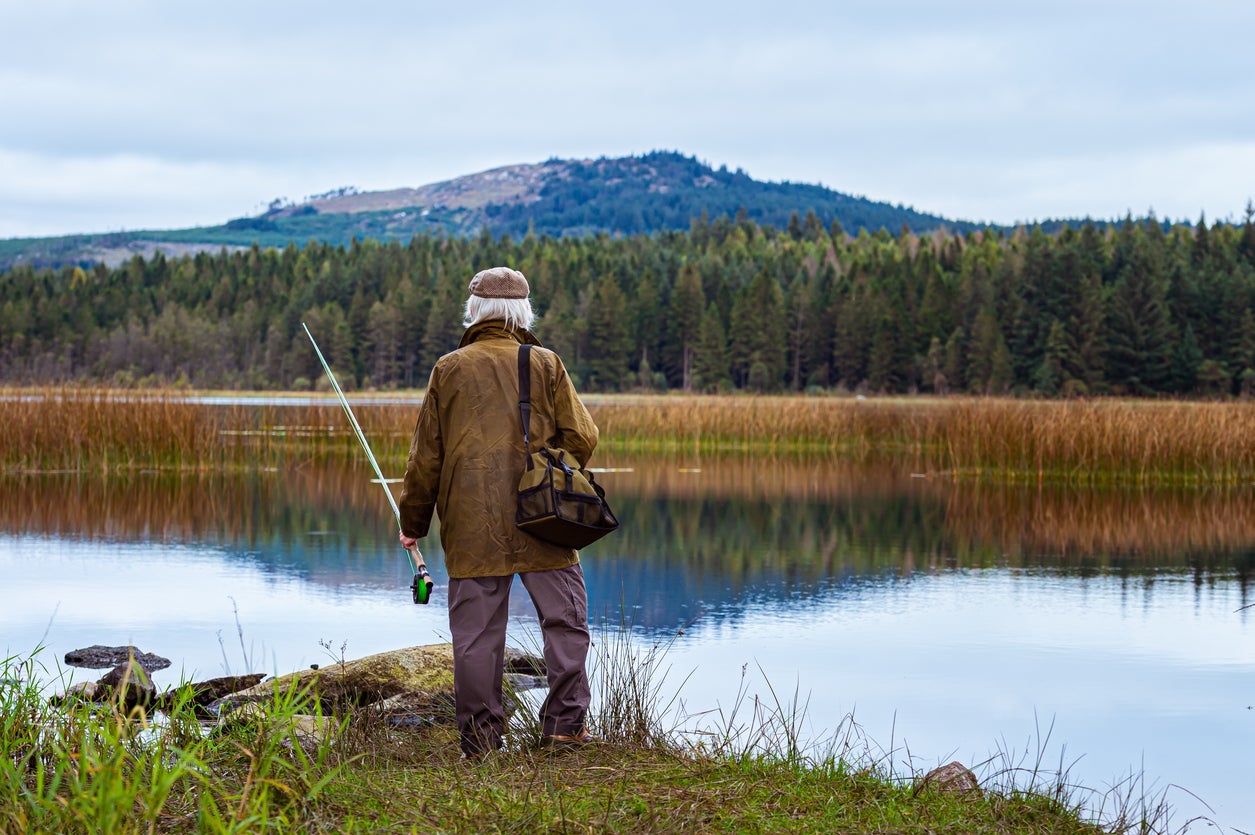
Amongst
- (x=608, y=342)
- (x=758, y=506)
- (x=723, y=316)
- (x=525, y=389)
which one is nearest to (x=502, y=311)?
(x=525, y=389)

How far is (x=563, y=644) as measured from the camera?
4.33 metres

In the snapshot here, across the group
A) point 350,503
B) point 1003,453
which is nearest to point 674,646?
point 350,503

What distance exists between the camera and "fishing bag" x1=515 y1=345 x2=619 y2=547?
419 cm

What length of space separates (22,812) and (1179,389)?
243 ft

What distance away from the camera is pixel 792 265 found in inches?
4043

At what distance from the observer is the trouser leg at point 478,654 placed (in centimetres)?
428

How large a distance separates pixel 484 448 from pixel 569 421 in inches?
11.7

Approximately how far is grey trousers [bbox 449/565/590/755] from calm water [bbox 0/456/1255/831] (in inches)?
42.5

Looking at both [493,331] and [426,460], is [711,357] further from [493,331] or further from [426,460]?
[426,460]

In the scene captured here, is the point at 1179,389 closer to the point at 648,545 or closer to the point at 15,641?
the point at 648,545

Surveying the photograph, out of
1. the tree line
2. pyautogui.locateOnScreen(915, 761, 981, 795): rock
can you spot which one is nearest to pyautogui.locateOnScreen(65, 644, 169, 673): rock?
pyautogui.locateOnScreen(915, 761, 981, 795): rock

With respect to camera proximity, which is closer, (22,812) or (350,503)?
(22,812)

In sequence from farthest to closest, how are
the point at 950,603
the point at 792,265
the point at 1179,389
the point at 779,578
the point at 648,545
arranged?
1. the point at 792,265
2. the point at 1179,389
3. the point at 648,545
4. the point at 779,578
5. the point at 950,603

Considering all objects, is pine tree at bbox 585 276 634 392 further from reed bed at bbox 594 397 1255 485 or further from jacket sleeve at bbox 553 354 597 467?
jacket sleeve at bbox 553 354 597 467
